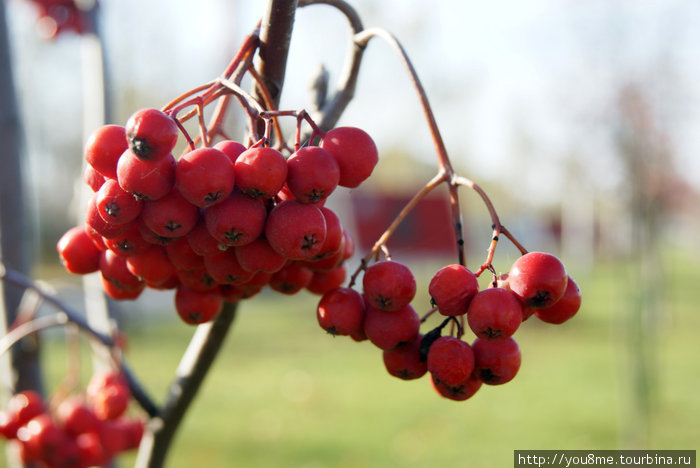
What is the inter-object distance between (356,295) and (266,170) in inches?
11.7

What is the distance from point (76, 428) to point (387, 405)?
5.99 m

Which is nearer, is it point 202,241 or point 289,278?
point 202,241

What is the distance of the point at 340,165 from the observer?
1.01 meters

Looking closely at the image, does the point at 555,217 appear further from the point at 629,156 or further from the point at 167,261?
the point at 167,261

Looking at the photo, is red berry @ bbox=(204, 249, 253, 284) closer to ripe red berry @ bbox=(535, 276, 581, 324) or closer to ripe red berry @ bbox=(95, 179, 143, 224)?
ripe red berry @ bbox=(95, 179, 143, 224)

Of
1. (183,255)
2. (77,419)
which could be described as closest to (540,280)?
(183,255)

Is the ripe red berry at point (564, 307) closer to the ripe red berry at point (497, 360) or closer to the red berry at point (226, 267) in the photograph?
the ripe red berry at point (497, 360)

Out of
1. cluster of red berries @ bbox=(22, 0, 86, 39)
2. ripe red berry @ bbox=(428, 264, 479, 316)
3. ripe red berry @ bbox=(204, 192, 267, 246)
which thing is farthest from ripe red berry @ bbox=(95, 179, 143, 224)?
cluster of red berries @ bbox=(22, 0, 86, 39)

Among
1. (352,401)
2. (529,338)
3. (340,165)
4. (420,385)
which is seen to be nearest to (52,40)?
(340,165)

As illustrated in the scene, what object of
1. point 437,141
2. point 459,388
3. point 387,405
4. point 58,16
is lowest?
point 459,388

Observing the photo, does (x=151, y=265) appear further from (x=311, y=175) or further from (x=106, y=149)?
(x=311, y=175)

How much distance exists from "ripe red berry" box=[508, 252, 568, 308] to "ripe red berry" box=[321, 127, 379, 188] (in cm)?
29

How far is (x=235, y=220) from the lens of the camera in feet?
3.02

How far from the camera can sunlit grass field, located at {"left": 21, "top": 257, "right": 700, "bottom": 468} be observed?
595cm
